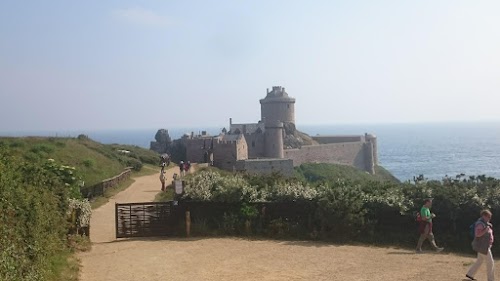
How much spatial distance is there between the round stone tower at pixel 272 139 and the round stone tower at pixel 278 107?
1729 cm

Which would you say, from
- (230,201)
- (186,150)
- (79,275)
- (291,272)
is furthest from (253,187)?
(186,150)

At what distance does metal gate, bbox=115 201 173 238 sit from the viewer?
53.3ft

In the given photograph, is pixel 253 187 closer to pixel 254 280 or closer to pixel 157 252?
pixel 157 252

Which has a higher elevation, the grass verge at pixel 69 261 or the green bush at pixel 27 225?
the green bush at pixel 27 225

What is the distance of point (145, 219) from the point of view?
16391mm

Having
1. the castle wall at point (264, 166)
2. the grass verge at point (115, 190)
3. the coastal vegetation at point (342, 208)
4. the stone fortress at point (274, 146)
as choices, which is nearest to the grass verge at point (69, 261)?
the coastal vegetation at point (342, 208)

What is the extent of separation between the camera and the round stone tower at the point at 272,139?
6662 centimetres

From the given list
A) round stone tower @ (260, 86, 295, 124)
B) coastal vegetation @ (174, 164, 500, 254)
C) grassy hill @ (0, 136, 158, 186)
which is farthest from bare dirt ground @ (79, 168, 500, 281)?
round stone tower @ (260, 86, 295, 124)

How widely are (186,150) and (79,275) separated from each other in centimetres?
4421

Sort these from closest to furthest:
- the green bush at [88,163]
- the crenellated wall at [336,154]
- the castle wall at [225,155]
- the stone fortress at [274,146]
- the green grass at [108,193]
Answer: the green grass at [108,193], the green bush at [88,163], the castle wall at [225,155], the stone fortress at [274,146], the crenellated wall at [336,154]

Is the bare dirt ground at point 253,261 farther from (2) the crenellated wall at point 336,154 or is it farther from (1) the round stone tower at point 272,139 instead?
(2) the crenellated wall at point 336,154

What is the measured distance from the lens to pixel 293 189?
54.2 feet

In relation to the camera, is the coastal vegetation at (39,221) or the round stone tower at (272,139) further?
the round stone tower at (272,139)

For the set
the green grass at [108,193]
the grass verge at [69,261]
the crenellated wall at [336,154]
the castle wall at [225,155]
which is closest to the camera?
the grass verge at [69,261]
